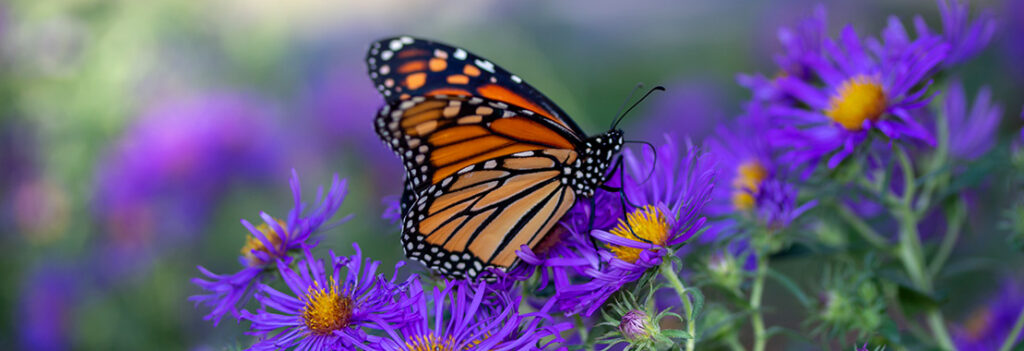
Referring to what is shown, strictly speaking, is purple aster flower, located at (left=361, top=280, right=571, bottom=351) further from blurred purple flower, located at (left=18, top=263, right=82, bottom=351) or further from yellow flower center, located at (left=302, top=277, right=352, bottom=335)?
blurred purple flower, located at (left=18, top=263, right=82, bottom=351)

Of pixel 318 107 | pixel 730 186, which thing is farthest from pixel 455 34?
pixel 730 186

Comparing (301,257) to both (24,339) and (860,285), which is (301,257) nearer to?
(860,285)

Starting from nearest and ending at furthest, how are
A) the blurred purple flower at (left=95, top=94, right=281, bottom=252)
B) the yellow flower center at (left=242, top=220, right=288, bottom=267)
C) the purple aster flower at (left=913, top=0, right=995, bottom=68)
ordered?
the yellow flower center at (left=242, top=220, right=288, bottom=267), the purple aster flower at (left=913, top=0, right=995, bottom=68), the blurred purple flower at (left=95, top=94, right=281, bottom=252)

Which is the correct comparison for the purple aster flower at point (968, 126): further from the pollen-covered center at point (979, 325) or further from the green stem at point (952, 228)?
the pollen-covered center at point (979, 325)

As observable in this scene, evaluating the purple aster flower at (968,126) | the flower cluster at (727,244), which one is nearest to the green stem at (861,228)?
the flower cluster at (727,244)

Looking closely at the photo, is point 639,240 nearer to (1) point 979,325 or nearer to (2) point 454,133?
(2) point 454,133

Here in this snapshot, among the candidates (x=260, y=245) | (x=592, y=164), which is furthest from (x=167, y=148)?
(x=592, y=164)

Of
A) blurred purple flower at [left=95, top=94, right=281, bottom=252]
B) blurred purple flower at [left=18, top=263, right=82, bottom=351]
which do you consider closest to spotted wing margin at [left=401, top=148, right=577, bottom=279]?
blurred purple flower at [left=95, top=94, right=281, bottom=252]
